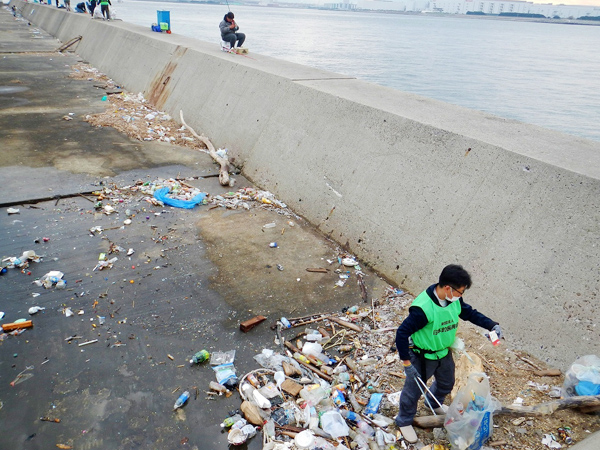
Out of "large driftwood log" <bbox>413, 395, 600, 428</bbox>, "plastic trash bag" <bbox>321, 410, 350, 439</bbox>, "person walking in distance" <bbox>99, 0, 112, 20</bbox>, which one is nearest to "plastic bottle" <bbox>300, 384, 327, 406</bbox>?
"plastic trash bag" <bbox>321, 410, 350, 439</bbox>

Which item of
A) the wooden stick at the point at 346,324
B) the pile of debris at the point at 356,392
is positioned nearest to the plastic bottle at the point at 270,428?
the pile of debris at the point at 356,392

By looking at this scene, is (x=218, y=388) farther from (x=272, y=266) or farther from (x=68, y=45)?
(x=68, y=45)

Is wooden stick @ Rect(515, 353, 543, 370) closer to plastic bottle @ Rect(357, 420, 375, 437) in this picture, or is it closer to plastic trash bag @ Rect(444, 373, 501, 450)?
plastic trash bag @ Rect(444, 373, 501, 450)

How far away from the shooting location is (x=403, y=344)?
110 inches

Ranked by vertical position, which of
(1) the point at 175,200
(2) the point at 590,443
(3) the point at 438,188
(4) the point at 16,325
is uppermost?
(3) the point at 438,188

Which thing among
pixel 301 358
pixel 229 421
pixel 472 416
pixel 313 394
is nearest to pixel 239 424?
pixel 229 421

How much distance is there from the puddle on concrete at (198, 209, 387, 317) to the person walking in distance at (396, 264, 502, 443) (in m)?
Result: 1.49

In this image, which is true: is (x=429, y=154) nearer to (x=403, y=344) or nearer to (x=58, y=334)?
(x=403, y=344)

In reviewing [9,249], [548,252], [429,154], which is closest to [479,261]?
[548,252]

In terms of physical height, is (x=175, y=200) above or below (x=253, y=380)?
below

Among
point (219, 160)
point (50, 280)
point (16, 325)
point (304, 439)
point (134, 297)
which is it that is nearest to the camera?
point (304, 439)

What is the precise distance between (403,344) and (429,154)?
8.79 feet

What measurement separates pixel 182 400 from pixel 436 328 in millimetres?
1922

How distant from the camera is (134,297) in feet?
14.2
